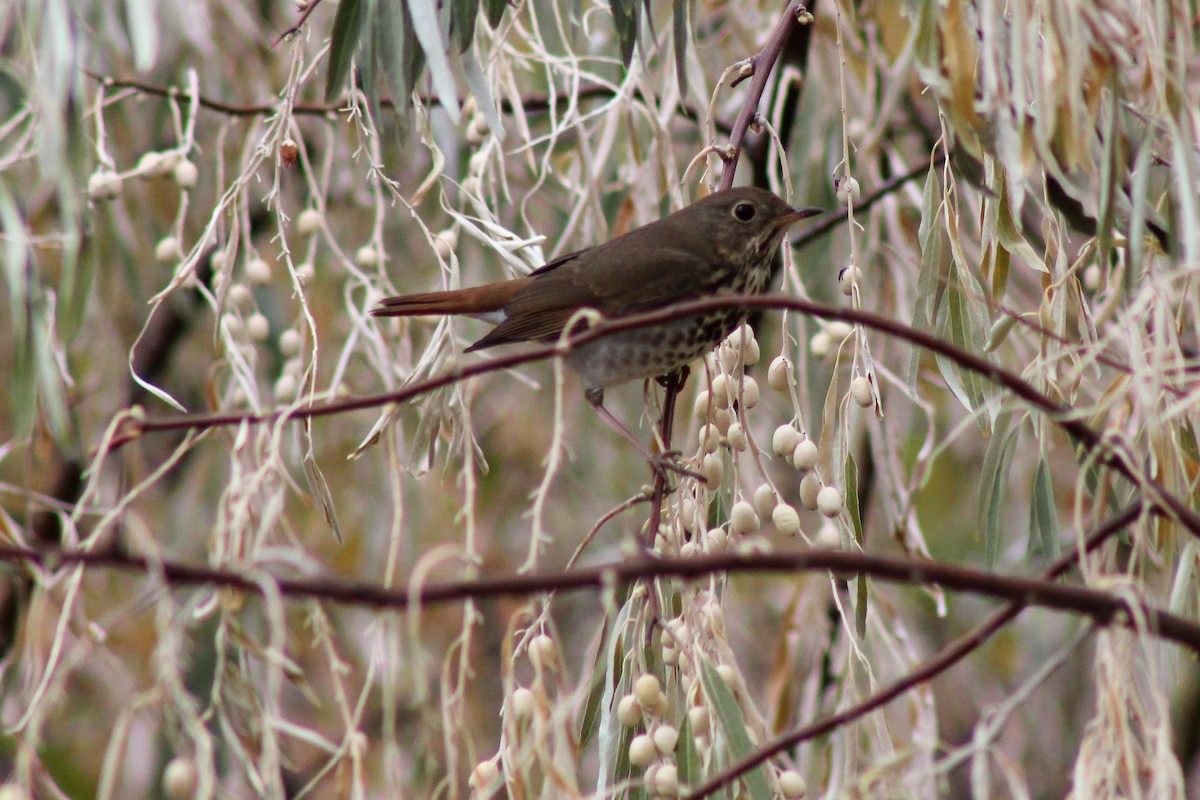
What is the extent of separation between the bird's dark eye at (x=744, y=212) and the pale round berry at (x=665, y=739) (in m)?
1.49

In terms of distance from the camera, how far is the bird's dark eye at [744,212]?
301 centimetres

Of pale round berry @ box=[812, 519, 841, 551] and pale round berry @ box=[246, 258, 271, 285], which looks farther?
pale round berry @ box=[246, 258, 271, 285]

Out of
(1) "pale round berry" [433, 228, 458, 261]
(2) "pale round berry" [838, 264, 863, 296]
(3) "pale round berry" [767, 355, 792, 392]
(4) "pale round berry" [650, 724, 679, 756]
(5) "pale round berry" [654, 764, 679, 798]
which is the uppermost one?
(1) "pale round berry" [433, 228, 458, 261]

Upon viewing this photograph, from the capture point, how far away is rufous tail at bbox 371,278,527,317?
9.20ft

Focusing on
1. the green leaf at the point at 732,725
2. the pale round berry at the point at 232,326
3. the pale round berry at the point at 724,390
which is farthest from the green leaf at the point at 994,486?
the pale round berry at the point at 232,326

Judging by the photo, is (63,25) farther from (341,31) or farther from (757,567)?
(757,567)

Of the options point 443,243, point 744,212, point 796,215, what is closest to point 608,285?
point 744,212

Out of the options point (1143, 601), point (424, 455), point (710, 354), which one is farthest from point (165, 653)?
point (710, 354)

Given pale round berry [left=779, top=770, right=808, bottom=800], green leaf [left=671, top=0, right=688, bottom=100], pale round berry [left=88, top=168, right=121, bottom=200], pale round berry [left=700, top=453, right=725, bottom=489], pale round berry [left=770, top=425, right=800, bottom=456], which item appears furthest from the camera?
pale round berry [left=88, top=168, right=121, bottom=200]

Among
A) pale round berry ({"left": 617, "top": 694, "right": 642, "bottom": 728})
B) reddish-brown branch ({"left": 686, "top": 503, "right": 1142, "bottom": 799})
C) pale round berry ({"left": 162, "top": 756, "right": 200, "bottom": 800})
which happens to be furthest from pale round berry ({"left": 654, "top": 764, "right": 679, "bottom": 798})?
pale round berry ({"left": 162, "top": 756, "right": 200, "bottom": 800})

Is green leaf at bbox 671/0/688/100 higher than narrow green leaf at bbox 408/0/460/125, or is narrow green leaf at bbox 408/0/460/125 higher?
green leaf at bbox 671/0/688/100

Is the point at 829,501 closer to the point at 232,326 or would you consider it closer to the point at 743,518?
the point at 743,518

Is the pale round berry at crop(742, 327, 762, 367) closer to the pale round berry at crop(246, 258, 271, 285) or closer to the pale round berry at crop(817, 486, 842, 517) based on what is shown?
the pale round berry at crop(817, 486, 842, 517)

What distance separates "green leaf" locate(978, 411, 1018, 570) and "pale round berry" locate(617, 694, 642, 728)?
62cm
